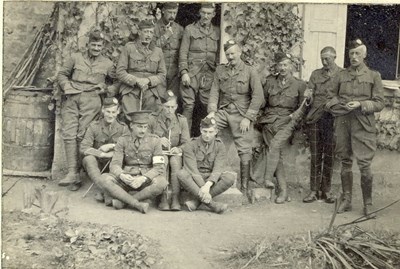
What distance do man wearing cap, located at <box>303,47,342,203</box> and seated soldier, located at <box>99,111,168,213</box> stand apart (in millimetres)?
1635

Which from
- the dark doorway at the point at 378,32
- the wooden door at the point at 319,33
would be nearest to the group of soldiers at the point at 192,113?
the wooden door at the point at 319,33

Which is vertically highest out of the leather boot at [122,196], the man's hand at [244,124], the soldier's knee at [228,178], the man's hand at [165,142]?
the man's hand at [244,124]

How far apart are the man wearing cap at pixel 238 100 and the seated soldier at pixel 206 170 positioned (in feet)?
1.25

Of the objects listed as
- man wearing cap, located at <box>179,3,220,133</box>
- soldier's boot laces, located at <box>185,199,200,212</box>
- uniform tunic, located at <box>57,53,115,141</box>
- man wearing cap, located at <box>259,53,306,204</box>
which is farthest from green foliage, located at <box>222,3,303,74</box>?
soldier's boot laces, located at <box>185,199,200,212</box>

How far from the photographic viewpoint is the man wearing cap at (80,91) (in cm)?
653

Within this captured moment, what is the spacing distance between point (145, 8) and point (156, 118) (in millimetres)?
1225

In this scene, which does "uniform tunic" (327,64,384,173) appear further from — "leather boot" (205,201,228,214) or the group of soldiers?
"leather boot" (205,201,228,214)

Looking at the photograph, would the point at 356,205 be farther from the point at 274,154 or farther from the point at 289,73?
the point at 289,73

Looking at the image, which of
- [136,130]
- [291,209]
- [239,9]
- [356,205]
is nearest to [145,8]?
[239,9]

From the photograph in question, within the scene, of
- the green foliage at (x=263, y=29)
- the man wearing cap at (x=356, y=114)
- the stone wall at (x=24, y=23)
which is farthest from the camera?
the stone wall at (x=24, y=23)

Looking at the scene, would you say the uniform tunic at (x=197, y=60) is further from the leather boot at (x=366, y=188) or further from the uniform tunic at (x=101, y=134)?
the leather boot at (x=366, y=188)

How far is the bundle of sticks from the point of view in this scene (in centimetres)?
712

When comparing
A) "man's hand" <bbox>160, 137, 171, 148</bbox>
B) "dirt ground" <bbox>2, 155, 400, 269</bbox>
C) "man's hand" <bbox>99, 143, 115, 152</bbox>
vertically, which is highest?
"man's hand" <bbox>160, 137, 171, 148</bbox>

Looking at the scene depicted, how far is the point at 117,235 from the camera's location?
5.18 m
